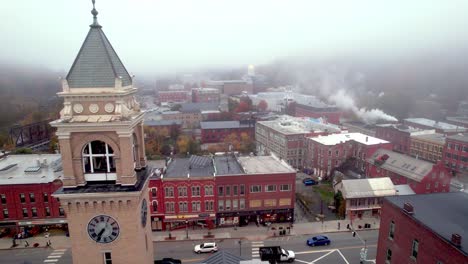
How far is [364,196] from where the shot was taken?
52469 millimetres

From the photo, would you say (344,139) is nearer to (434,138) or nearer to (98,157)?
(434,138)

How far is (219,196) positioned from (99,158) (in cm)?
A: 3386

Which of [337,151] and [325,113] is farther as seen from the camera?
[325,113]

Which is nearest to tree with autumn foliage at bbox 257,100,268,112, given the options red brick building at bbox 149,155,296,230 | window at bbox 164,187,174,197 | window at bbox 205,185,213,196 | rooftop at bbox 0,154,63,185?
A: red brick building at bbox 149,155,296,230

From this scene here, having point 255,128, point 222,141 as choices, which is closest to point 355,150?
point 255,128

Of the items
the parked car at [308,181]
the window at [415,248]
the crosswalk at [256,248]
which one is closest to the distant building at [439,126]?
the parked car at [308,181]

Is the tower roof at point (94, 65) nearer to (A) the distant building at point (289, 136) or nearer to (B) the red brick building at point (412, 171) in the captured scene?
(B) the red brick building at point (412, 171)

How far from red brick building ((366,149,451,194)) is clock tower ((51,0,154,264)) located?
1976 inches

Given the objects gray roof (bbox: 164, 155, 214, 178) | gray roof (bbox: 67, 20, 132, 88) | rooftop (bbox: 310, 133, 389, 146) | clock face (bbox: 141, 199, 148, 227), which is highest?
gray roof (bbox: 67, 20, 132, 88)

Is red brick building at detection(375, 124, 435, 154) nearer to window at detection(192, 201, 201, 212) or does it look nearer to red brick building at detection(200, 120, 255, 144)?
red brick building at detection(200, 120, 255, 144)

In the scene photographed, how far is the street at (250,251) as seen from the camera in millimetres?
42469

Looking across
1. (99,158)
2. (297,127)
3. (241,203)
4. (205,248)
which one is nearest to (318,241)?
(241,203)

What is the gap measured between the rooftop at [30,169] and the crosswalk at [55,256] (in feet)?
33.6

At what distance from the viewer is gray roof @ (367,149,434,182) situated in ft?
177
